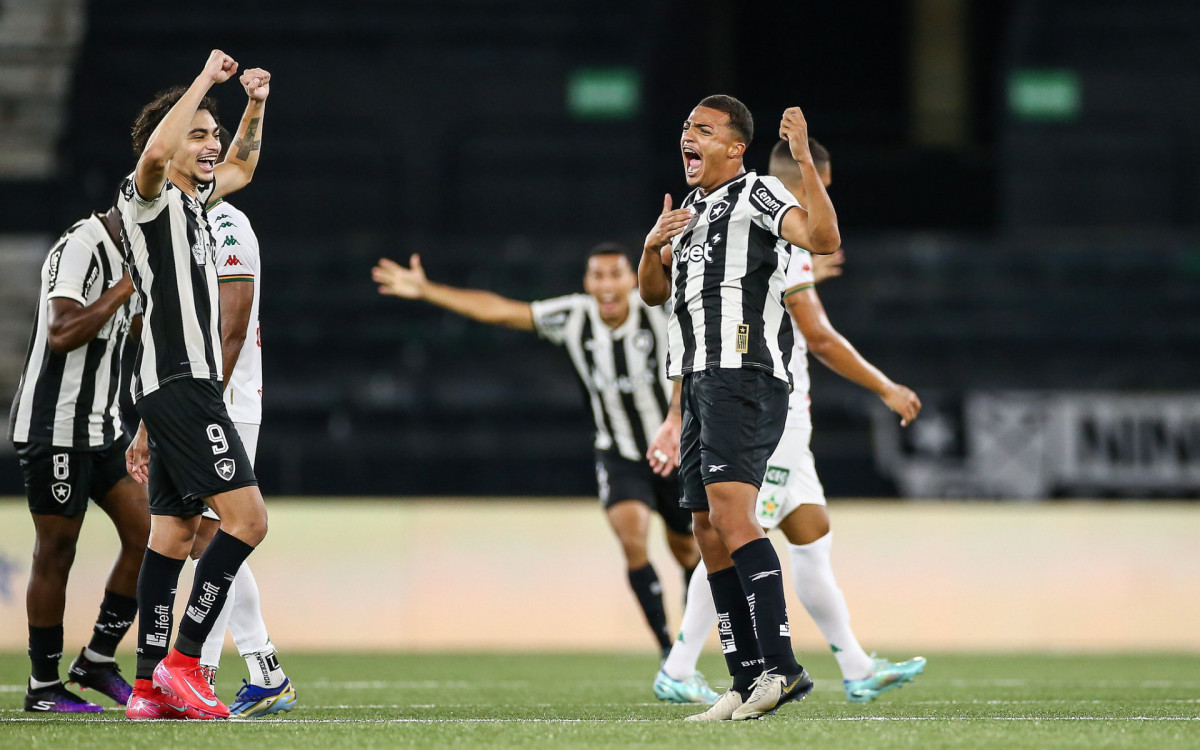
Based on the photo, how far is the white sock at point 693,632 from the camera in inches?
222

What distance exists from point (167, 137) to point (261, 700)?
191 cm

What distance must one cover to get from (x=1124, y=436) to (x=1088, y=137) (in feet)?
15.8

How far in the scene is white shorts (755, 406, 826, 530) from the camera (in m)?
5.56

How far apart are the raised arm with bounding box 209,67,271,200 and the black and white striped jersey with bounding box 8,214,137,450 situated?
518 millimetres

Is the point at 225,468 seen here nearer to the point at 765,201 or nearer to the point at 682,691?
the point at 765,201

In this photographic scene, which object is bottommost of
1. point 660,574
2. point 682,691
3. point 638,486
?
point 660,574

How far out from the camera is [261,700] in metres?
4.93

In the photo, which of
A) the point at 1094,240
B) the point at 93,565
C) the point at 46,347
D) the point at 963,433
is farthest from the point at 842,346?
the point at 1094,240

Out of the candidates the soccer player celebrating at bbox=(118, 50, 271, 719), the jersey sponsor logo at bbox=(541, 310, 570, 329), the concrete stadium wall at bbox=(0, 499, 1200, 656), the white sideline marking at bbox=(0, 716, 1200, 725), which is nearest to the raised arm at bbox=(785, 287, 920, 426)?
the white sideline marking at bbox=(0, 716, 1200, 725)

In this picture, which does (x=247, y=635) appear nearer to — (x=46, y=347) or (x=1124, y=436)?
(x=46, y=347)

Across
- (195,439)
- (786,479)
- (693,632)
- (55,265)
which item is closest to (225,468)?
(195,439)

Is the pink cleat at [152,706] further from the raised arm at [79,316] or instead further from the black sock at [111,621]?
the raised arm at [79,316]

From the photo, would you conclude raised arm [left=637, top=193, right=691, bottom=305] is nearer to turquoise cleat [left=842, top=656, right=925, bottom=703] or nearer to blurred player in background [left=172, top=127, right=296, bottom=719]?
blurred player in background [left=172, top=127, right=296, bottom=719]

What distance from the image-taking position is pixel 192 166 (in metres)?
4.68
